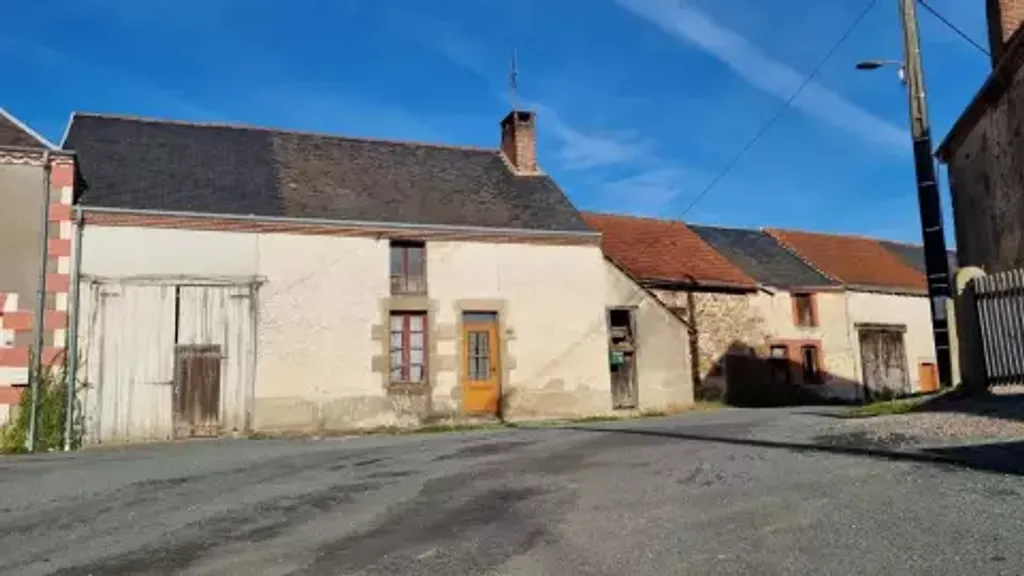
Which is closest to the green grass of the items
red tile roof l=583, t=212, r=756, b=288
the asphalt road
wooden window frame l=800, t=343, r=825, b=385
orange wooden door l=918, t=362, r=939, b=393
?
the asphalt road

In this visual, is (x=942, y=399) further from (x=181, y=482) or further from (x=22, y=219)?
(x=22, y=219)

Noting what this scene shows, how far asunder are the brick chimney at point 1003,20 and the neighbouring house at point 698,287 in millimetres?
10730

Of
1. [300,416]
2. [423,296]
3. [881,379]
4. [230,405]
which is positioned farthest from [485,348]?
[881,379]

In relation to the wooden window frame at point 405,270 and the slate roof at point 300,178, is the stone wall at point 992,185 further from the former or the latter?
the wooden window frame at point 405,270

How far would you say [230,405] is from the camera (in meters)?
16.8

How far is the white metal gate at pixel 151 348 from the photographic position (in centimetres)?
1587

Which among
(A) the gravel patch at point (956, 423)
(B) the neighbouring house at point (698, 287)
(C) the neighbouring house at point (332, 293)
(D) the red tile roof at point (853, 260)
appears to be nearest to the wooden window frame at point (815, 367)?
(B) the neighbouring house at point (698, 287)

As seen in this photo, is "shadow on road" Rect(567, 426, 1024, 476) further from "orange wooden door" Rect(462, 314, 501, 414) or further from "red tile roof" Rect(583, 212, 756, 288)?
"red tile roof" Rect(583, 212, 756, 288)

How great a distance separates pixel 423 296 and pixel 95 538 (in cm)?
1293

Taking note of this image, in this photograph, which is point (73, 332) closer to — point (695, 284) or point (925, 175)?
point (925, 175)

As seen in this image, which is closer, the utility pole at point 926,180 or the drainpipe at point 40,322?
the utility pole at point 926,180

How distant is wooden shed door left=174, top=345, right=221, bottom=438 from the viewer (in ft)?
53.9

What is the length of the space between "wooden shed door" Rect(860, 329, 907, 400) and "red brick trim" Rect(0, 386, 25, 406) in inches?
1038

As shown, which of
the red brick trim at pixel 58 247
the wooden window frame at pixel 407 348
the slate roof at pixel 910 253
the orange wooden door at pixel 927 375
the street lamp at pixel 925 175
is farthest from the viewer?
the slate roof at pixel 910 253
